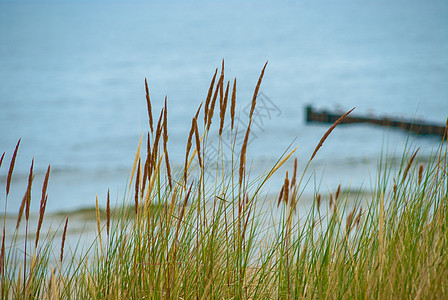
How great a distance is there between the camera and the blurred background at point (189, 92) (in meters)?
11.3

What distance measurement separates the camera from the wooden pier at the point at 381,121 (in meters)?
10.5

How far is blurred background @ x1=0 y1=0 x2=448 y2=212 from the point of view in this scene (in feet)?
37.1

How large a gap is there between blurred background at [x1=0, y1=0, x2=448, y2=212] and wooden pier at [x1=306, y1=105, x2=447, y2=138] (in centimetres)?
27

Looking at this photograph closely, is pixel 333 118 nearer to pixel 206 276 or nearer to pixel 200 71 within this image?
pixel 206 276

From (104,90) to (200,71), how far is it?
400 inches

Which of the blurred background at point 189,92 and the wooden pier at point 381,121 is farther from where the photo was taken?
the blurred background at point 189,92

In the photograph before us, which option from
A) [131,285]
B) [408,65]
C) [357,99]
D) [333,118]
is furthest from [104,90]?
[131,285]

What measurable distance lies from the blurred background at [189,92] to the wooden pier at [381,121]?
271mm

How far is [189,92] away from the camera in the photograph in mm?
26438

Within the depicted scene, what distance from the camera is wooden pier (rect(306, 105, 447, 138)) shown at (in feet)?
34.6

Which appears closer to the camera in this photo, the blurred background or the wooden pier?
the wooden pier

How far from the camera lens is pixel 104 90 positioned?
1109 inches

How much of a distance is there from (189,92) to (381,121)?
1539cm

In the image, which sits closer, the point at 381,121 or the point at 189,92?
the point at 381,121
